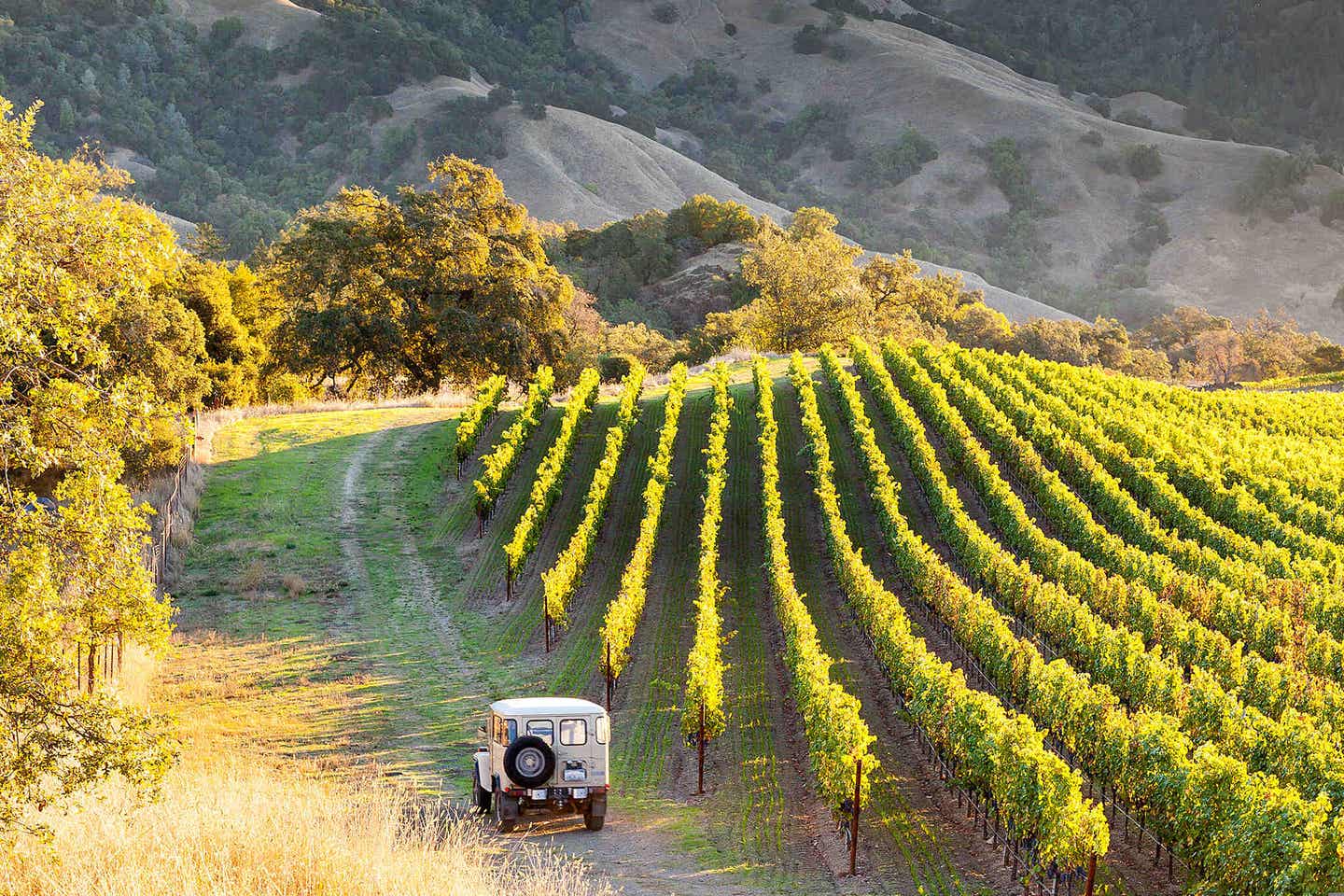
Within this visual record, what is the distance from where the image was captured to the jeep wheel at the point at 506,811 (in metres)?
19.9

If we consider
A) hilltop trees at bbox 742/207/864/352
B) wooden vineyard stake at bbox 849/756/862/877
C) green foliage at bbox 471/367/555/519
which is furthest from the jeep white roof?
hilltop trees at bbox 742/207/864/352

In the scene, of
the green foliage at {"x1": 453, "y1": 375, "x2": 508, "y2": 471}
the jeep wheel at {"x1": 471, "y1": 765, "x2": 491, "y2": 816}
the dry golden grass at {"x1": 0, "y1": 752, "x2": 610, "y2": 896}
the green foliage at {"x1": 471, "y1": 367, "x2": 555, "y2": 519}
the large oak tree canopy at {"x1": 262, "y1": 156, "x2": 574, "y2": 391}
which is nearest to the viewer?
the dry golden grass at {"x1": 0, "y1": 752, "x2": 610, "y2": 896}

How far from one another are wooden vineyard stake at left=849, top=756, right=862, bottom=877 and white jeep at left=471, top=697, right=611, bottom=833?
390cm

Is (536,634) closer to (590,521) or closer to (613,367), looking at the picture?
(590,521)

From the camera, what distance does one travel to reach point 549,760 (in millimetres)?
19781

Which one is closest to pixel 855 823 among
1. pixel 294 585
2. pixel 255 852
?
pixel 255 852

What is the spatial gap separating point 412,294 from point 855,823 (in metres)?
42.0

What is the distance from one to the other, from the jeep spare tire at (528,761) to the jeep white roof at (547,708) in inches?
16.1

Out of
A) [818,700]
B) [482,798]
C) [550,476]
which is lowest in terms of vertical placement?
[482,798]

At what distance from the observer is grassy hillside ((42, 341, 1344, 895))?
2045 cm

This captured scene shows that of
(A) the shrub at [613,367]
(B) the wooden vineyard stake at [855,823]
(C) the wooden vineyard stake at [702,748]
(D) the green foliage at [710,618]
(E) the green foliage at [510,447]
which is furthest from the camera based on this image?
(A) the shrub at [613,367]

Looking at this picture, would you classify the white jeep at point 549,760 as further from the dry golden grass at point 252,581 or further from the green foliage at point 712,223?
the green foliage at point 712,223

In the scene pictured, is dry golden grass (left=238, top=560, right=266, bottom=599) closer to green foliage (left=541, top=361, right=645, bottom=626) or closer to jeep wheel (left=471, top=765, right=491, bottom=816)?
green foliage (left=541, top=361, right=645, bottom=626)

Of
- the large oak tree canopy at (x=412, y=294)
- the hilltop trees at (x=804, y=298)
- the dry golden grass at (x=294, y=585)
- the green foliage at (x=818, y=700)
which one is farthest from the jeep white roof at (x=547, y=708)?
the hilltop trees at (x=804, y=298)
